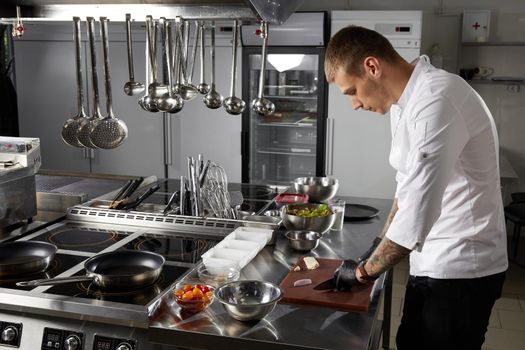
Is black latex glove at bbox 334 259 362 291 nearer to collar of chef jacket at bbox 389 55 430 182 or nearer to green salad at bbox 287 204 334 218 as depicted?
collar of chef jacket at bbox 389 55 430 182

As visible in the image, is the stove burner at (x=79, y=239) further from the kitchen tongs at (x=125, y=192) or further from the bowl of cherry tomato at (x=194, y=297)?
the bowl of cherry tomato at (x=194, y=297)

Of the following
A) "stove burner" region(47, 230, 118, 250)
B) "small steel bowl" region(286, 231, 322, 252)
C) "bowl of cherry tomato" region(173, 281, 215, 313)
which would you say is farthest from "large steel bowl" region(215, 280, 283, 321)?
"stove burner" region(47, 230, 118, 250)

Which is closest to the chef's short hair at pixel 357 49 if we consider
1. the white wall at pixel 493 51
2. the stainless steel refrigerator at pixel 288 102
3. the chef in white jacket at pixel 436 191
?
the chef in white jacket at pixel 436 191

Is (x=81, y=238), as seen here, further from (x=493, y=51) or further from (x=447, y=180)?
(x=493, y=51)

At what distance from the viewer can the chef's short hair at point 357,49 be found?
6.04ft

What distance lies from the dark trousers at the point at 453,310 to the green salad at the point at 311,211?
1.85ft

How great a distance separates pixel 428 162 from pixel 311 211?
2.91 feet

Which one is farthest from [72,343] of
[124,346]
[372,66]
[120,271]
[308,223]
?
[372,66]

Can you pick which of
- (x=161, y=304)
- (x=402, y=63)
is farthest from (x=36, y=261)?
(x=402, y=63)

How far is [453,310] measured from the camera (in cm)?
189

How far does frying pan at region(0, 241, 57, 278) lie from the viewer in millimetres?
1859

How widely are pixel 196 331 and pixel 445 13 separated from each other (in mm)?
4522

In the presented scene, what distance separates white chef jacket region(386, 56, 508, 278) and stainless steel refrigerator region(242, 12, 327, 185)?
2783mm

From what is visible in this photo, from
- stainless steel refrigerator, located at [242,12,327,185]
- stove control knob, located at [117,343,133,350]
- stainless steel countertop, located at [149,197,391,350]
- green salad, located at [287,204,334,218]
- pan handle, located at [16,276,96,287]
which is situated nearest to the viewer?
stainless steel countertop, located at [149,197,391,350]
